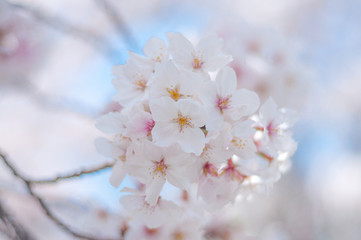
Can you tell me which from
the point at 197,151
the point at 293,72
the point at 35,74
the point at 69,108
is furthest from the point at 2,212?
the point at 293,72

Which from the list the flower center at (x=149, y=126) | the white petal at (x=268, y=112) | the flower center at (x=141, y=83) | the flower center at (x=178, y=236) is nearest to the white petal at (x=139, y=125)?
the flower center at (x=149, y=126)

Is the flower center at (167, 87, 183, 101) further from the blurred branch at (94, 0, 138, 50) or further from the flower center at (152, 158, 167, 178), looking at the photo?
the blurred branch at (94, 0, 138, 50)

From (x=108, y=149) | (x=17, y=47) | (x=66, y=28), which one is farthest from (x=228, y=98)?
(x=17, y=47)

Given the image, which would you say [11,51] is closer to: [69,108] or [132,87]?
[69,108]

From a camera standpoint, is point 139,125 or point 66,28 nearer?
point 139,125

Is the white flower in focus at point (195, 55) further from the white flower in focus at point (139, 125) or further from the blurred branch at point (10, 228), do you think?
the blurred branch at point (10, 228)

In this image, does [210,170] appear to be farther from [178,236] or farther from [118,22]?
[118,22]
